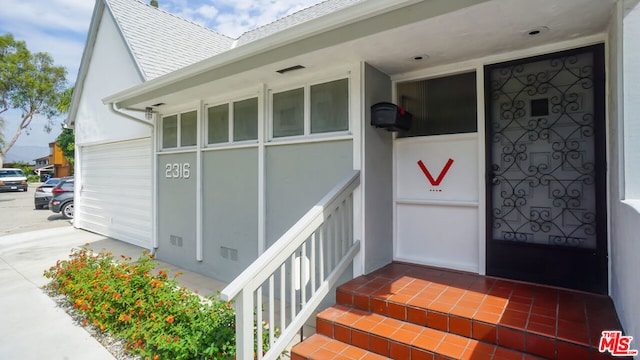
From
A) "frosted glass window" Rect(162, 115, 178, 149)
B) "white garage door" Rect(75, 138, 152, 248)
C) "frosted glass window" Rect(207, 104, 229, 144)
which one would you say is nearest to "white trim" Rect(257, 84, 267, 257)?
"frosted glass window" Rect(207, 104, 229, 144)

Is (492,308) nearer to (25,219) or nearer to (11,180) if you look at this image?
(25,219)

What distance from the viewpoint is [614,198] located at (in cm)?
232

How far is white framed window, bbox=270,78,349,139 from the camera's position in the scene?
11.5 ft

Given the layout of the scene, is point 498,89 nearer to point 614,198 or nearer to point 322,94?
point 614,198

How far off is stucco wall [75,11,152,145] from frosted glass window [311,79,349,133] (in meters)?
4.35

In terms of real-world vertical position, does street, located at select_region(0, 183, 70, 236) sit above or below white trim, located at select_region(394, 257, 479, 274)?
below

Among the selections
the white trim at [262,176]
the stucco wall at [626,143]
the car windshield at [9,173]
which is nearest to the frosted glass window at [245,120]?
the white trim at [262,176]

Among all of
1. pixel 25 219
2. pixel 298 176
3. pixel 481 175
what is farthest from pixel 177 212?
pixel 25 219

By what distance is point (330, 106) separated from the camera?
3576 mm

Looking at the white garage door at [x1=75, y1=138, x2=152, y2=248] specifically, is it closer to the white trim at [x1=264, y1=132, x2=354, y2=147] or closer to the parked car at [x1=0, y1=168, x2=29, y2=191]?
the white trim at [x1=264, y1=132, x2=354, y2=147]

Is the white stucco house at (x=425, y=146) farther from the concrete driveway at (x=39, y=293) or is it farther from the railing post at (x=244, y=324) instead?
the concrete driveway at (x=39, y=293)

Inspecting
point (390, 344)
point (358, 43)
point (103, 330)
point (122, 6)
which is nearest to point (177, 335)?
point (103, 330)

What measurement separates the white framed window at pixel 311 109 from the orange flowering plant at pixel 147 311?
199 cm

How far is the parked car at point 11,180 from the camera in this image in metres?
19.6
